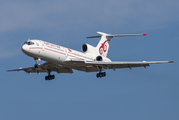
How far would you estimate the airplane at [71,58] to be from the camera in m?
33.2

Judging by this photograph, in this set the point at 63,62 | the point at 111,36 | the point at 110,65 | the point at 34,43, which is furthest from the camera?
the point at 111,36

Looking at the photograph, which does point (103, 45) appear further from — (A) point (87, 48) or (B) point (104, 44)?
(A) point (87, 48)

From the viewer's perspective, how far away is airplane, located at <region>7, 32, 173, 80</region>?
33156 millimetres

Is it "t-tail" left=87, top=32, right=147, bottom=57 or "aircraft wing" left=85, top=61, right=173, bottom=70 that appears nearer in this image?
"aircraft wing" left=85, top=61, right=173, bottom=70

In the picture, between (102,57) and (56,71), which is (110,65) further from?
(56,71)

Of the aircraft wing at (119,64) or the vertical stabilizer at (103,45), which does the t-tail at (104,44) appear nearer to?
the vertical stabilizer at (103,45)

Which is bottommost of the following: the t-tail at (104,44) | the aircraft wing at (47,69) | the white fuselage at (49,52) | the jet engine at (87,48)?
the aircraft wing at (47,69)

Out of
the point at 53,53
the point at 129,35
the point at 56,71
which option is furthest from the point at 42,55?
the point at 129,35

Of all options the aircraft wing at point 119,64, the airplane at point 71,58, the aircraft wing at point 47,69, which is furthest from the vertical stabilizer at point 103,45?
the aircraft wing at point 47,69

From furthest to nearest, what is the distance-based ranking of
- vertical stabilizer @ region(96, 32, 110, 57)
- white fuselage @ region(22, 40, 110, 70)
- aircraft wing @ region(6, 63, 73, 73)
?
vertical stabilizer @ region(96, 32, 110, 57) < aircraft wing @ region(6, 63, 73, 73) < white fuselage @ region(22, 40, 110, 70)

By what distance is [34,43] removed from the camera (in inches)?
1299

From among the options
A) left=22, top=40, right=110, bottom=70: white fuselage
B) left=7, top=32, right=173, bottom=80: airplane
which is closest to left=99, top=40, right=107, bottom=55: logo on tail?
left=7, top=32, right=173, bottom=80: airplane

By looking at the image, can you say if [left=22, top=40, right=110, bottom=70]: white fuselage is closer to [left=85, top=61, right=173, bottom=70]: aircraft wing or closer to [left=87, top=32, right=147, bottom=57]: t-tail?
[left=85, top=61, right=173, bottom=70]: aircraft wing

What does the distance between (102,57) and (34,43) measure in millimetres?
9981
